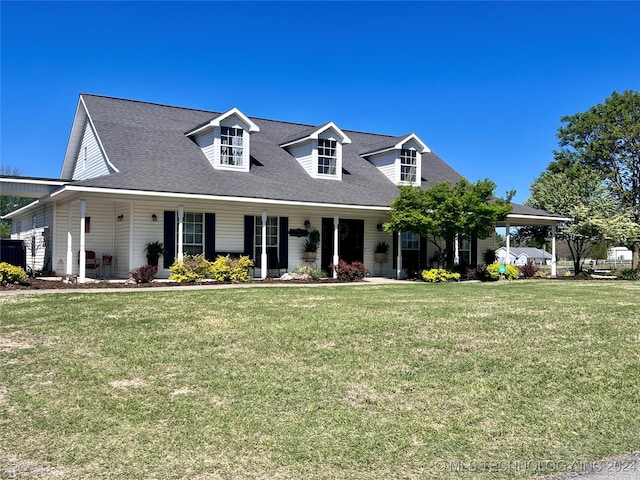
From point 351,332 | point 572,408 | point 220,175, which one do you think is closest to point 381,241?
point 220,175

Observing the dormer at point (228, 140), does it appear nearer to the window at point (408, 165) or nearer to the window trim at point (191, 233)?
the window trim at point (191, 233)

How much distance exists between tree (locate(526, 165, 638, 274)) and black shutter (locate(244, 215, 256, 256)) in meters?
15.6

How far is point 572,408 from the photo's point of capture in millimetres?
6203

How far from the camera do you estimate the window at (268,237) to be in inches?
805

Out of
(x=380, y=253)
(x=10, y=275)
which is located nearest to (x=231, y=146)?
(x=380, y=253)

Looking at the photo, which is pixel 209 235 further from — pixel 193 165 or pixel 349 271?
pixel 349 271

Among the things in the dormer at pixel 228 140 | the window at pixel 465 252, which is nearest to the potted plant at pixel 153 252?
the dormer at pixel 228 140

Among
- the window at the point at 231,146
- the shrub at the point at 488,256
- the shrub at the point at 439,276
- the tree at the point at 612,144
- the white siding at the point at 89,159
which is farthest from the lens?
the tree at the point at 612,144

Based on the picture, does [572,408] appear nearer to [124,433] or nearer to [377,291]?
[124,433]

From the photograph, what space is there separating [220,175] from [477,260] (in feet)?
41.9

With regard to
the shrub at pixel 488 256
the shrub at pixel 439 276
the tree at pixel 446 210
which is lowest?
the shrub at pixel 439 276

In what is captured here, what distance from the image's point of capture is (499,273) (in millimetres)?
21828

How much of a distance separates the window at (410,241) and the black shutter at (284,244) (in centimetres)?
520

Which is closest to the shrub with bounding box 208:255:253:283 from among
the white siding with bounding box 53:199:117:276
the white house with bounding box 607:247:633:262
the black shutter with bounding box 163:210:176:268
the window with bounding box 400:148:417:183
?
the black shutter with bounding box 163:210:176:268
